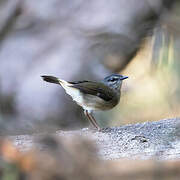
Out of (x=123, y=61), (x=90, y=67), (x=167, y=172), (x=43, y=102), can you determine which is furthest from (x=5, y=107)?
(x=167, y=172)

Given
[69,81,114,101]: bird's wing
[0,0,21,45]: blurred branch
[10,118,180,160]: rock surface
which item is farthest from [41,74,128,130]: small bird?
[0,0,21,45]: blurred branch

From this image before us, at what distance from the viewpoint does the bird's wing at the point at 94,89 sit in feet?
19.5

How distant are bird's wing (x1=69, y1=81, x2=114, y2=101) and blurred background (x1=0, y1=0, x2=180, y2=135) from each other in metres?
1.52

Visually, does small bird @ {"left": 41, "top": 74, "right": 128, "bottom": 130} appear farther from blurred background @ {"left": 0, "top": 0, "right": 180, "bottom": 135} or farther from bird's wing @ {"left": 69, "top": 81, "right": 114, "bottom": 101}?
blurred background @ {"left": 0, "top": 0, "right": 180, "bottom": 135}

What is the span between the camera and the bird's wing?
5.96m

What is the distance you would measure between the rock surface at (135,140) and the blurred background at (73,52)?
3.17 meters

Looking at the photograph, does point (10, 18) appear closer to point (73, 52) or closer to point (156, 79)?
point (73, 52)

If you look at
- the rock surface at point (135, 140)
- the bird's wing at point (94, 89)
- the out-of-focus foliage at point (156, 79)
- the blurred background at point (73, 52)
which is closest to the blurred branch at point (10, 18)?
the blurred background at point (73, 52)

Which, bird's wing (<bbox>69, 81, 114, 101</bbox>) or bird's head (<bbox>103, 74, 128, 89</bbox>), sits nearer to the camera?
bird's wing (<bbox>69, 81, 114, 101</bbox>)

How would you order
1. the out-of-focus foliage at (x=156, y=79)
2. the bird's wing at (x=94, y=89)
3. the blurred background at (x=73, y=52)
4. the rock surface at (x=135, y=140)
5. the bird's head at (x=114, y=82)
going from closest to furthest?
the rock surface at (x=135, y=140), the bird's wing at (x=94, y=89), the bird's head at (x=114, y=82), the out-of-focus foliage at (x=156, y=79), the blurred background at (x=73, y=52)

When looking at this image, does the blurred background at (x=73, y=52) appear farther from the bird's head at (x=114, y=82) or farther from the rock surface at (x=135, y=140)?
the rock surface at (x=135, y=140)

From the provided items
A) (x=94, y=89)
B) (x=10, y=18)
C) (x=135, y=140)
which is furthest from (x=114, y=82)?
(x=10, y=18)

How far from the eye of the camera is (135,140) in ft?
12.7

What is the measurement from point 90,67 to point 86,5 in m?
1.10
